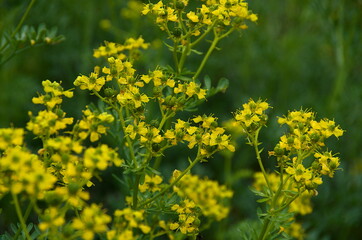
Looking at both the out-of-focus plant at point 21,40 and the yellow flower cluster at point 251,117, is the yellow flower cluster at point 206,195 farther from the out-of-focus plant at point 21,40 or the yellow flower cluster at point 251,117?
the out-of-focus plant at point 21,40

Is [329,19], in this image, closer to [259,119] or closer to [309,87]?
[309,87]

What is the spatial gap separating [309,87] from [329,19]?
1206 mm

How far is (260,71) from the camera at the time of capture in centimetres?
525

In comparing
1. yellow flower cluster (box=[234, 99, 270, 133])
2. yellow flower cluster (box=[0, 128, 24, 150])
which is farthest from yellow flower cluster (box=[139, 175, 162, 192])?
yellow flower cluster (box=[0, 128, 24, 150])

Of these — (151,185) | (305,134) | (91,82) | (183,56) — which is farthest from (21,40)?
(305,134)

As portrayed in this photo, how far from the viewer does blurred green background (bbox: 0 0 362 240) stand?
4012 mm

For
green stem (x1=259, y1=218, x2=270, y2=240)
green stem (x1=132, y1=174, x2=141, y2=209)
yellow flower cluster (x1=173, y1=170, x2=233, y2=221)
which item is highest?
yellow flower cluster (x1=173, y1=170, x2=233, y2=221)

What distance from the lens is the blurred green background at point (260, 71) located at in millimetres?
4012

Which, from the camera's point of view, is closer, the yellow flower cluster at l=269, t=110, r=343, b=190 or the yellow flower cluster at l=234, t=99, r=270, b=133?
the yellow flower cluster at l=269, t=110, r=343, b=190

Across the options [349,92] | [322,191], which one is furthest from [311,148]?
[349,92]

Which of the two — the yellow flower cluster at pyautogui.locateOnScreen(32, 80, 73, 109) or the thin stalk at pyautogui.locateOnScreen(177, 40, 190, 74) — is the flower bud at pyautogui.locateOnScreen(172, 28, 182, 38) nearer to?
the thin stalk at pyautogui.locateOnScreen(177, 40, 190, 74)

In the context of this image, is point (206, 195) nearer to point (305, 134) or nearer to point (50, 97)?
point (305, 134)

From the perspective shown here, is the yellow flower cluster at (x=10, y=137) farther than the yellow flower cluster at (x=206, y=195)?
No

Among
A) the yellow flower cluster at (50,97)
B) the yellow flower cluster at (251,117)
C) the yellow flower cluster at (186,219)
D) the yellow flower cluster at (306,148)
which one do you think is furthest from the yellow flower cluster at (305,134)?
the yellow flower cluster at (50,97)
